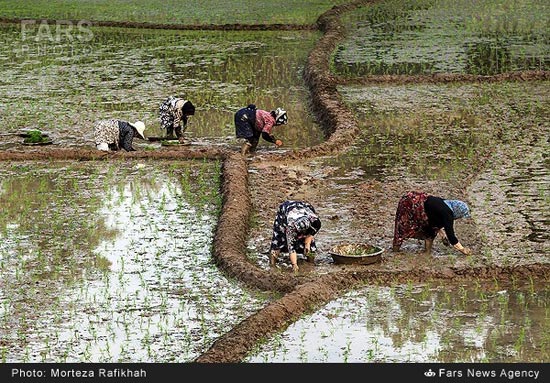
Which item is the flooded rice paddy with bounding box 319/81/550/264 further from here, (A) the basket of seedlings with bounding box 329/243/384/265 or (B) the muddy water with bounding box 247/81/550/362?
(A) the basket of seedlings with bounding box 329/243/384/265

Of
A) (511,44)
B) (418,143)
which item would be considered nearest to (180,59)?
(511,44)

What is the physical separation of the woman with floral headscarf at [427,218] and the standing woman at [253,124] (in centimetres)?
331

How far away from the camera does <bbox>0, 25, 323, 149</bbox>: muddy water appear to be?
1467 cm

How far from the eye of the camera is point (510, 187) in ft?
38.4

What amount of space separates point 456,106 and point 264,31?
6.46 metres

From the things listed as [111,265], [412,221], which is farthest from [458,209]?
[111,265]

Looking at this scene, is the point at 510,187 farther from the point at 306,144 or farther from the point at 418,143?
the point at 306,144

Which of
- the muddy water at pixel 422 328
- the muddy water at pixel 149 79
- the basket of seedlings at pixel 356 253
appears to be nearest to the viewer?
the muddy water at pixel 422 328

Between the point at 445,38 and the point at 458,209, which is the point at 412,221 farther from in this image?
the point at 445,38

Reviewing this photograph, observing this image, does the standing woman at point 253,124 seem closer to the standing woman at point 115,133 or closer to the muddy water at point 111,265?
the muddy water at point 111,265

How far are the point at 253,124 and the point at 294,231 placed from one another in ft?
11.8

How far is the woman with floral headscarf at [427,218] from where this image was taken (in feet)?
32.0

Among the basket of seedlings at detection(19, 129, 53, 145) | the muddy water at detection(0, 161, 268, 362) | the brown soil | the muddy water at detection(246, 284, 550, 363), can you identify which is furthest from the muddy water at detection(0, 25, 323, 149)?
the muddy water at detection(246, 284, 550, 363)

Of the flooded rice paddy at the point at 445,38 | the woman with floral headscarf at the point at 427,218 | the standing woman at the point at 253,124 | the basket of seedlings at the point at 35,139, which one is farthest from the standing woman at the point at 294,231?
the flooded rice paddy at the point at 445,38
